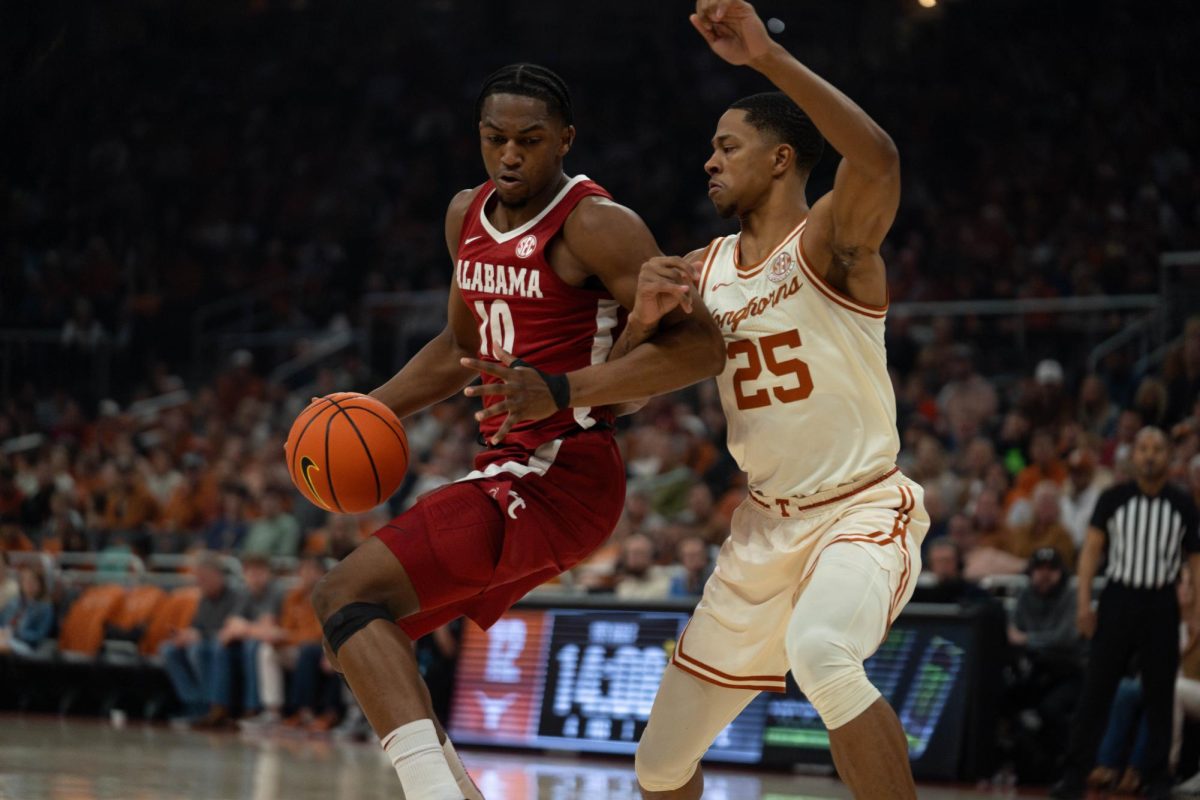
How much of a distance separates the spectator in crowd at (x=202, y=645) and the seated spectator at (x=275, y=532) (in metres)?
0.95

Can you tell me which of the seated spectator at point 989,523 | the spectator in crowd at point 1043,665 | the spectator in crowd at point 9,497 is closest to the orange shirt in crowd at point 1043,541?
the seated spectator at point 989,523

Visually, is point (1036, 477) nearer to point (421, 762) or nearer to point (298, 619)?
point (298, 619)

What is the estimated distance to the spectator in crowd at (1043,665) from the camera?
943cm

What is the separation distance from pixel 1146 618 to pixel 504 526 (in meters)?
5.19

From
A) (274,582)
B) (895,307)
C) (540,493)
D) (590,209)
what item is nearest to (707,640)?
(540,493)

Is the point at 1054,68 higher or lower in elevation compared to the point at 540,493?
higher

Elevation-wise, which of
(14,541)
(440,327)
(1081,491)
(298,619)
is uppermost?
(440,327)

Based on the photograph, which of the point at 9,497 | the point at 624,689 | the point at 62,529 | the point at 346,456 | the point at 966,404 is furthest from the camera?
the point at 9,497

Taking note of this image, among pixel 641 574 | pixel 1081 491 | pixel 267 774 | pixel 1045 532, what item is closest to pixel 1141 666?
pixel 1045 532

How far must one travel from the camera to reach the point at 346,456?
15.0ft

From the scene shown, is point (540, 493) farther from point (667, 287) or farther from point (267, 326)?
point (267, 326)

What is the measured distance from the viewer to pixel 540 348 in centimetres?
479

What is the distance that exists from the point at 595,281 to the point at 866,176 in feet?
2.88

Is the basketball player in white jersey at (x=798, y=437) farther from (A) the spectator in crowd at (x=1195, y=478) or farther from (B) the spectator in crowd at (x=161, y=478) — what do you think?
(B) the spectator in crowd at (x=161, y=478)
